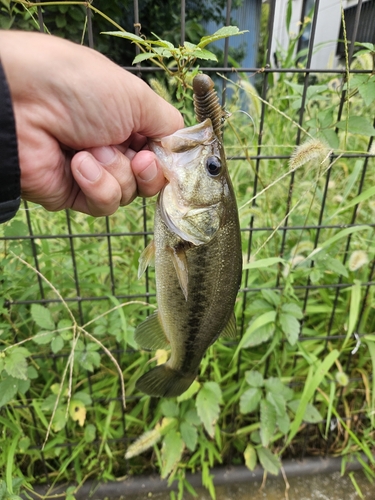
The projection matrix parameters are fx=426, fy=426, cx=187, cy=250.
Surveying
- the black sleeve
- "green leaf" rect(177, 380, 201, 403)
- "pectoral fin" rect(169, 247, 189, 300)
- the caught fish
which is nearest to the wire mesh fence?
"green leaf" rect(177, 380, 201, 403)

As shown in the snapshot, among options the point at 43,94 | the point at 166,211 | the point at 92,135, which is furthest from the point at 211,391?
the point at 43,94

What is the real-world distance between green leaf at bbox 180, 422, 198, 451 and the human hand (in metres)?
1.15

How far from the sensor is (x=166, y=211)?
1085mm

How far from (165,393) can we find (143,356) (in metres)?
0.58

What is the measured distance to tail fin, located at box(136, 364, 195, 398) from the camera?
4.69 ft

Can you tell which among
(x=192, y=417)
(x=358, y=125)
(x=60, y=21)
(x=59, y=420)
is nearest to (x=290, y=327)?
(x=192, y=417)

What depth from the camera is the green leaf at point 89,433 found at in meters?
1.90

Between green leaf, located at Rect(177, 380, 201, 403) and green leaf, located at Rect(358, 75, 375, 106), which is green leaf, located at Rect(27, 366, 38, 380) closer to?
green leaf, located at Rect(177, 380, 201, 403)

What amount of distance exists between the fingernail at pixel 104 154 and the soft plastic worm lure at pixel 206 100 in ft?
0.82

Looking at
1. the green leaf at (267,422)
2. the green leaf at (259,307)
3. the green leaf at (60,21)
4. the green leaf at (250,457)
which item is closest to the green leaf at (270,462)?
the green leaf at (250,457)

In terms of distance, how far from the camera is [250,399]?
189 centimetres

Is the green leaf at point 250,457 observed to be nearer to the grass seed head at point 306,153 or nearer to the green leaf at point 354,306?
the green leaf at point 354,306

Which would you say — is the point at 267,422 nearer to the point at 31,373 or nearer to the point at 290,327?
the point at 290,327

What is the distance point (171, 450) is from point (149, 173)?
1.31 metres
